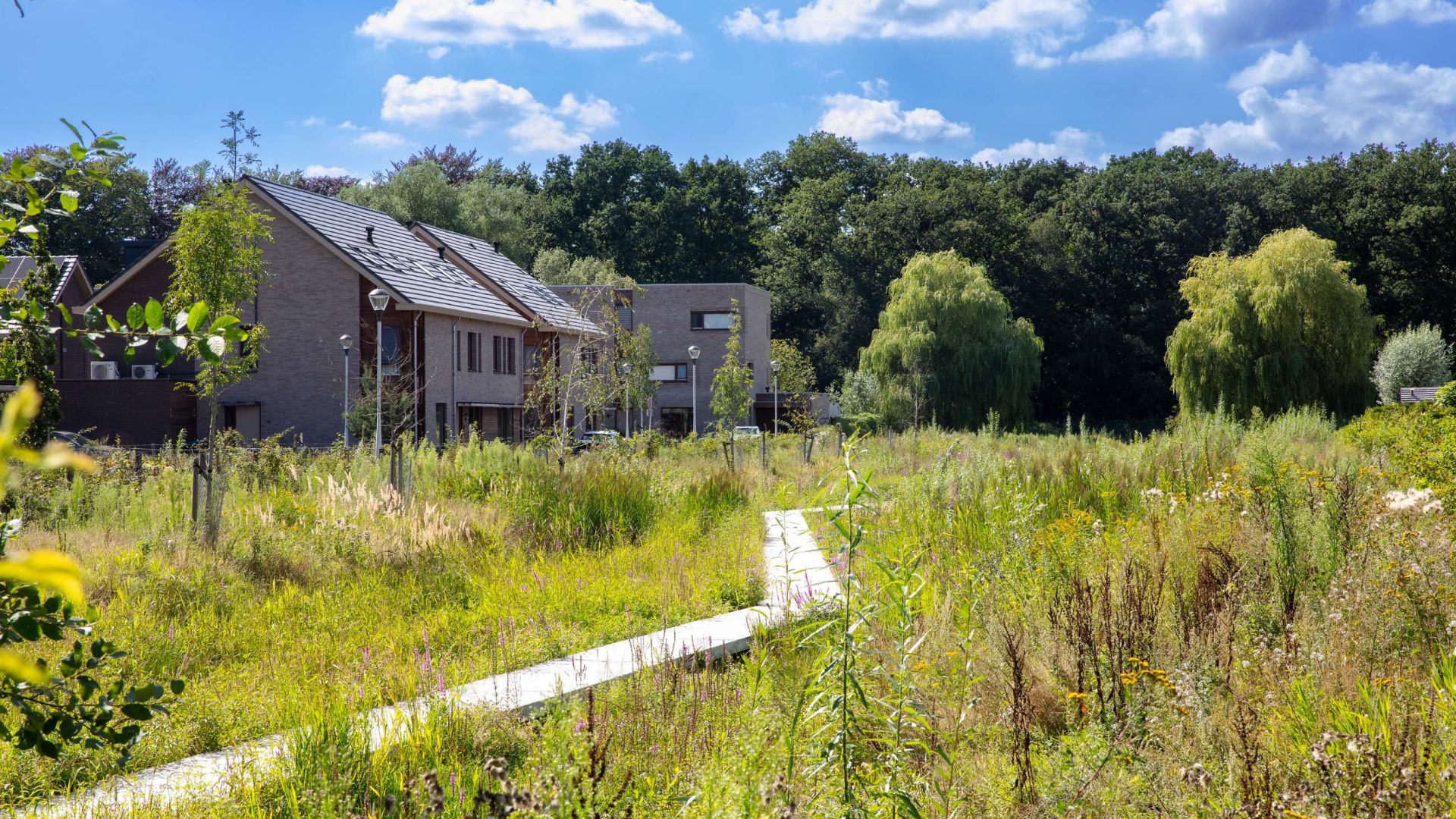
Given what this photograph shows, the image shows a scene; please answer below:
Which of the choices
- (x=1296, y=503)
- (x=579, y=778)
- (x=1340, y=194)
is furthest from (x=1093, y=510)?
(x=1340, y=194)

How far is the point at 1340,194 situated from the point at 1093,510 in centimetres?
4726

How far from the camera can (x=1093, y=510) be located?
1042 cm

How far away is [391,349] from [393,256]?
11.8ft

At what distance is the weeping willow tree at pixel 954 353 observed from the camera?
4166cm

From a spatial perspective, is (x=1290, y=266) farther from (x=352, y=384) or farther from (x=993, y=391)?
(x=352, y=384)

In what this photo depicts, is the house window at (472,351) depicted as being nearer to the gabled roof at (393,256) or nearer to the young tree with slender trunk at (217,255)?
the gabled roof at (393,256)

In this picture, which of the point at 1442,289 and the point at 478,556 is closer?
the point at 478,556

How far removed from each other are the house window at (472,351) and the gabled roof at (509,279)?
2038mm

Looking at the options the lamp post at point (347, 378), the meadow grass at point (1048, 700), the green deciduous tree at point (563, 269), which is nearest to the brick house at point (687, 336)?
the green deciduous tree at point (563, 269)

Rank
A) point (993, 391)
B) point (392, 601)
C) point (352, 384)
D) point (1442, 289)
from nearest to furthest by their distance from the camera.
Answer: point (392, 601) → point (352, 384) → point (993, 391) → point (1442, 289)

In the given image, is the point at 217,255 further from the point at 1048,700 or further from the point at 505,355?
the point at 505,355

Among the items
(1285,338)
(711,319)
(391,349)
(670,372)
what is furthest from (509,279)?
(1285,338)

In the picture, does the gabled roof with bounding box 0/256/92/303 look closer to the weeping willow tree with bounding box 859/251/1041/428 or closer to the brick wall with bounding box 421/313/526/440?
the brick wall with bounding box 421/313/526/440

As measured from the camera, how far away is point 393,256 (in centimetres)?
3350
